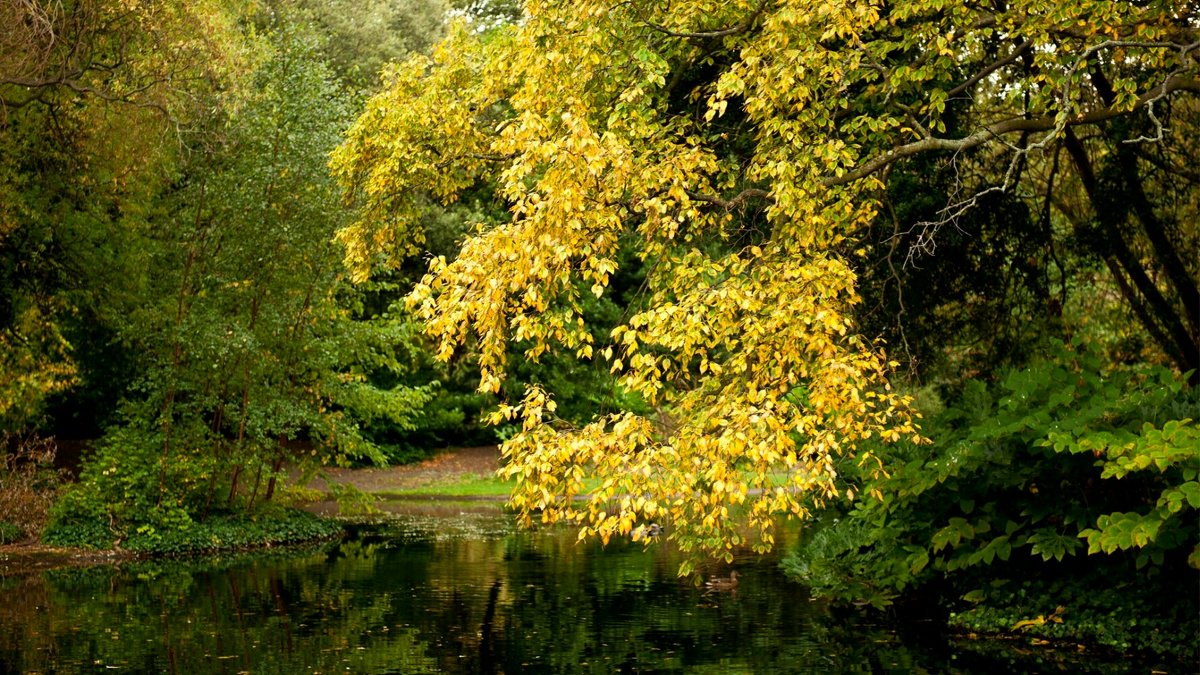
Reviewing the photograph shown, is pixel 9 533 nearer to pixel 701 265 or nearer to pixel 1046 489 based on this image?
pixel 701 265

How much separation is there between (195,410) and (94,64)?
5.95 metres

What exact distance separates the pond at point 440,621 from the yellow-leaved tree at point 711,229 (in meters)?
1.81

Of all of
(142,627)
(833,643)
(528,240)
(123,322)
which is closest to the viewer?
(528,240)

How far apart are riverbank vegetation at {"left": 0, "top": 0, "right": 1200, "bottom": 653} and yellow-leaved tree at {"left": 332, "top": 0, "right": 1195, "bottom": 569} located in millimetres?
47

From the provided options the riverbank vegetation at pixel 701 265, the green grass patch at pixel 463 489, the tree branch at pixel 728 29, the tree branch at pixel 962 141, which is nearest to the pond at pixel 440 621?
the riverbank vegetation at pixel 701 265

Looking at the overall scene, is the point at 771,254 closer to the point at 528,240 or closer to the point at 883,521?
the point at 528,240

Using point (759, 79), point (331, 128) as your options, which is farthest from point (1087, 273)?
point (331, 128)

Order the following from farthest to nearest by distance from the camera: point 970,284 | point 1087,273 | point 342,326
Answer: point 342,326 < point 1087,273 < point 970,284

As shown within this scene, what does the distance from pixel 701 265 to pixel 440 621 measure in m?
5.54

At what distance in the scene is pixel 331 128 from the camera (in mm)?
20750

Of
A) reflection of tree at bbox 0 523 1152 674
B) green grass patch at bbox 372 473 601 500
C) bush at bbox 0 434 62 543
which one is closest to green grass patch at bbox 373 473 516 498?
green grass patch at bbox 372 473 601 500

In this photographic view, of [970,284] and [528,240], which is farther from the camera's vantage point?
[970,284]

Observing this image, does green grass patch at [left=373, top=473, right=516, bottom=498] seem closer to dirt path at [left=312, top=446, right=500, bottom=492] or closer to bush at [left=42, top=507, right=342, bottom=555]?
dirt path at [left=312, top=446, right=500, bottom=492]

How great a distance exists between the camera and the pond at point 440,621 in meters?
11.2
